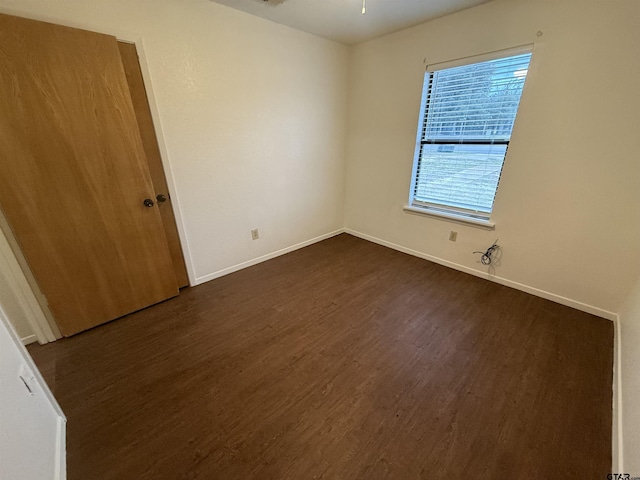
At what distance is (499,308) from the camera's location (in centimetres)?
221

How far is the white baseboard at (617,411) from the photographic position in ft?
3.71

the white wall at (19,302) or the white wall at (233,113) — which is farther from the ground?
the white wall at (233,113)

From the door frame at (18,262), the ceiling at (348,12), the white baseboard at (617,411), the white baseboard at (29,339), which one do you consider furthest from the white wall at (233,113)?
the white baseboard at (617,411)

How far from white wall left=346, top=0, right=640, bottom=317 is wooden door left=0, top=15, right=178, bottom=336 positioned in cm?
266

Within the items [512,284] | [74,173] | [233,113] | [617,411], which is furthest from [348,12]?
[617,411]

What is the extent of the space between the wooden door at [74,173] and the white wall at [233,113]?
0.22m

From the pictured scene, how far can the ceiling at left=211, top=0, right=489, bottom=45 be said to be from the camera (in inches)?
82.3

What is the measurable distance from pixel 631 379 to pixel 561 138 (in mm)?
1686

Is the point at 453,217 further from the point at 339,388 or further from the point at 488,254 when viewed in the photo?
the point at 339,388

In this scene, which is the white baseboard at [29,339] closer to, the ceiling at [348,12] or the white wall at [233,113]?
the white wall at [233,113]

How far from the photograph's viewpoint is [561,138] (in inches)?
79.1

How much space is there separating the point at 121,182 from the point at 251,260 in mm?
1427

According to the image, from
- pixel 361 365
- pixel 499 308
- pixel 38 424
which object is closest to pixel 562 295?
pixel 499 308

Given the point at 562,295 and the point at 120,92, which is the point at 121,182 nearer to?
the point at 120,92
